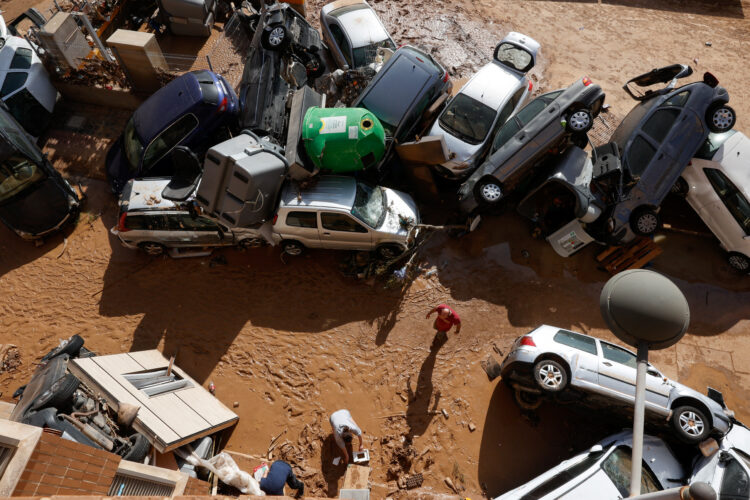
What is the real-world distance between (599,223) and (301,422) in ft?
22.5

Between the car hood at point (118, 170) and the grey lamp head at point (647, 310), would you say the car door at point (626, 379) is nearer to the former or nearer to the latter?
the grey lamp head at point (647, 310)

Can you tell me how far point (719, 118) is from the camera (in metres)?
9.32

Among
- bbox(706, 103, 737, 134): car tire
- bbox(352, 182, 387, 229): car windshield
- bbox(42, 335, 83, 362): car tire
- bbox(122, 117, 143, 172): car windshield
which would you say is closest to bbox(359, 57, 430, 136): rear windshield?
bbox(352, 182, 387, 229): car windshield

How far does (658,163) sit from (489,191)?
336cm

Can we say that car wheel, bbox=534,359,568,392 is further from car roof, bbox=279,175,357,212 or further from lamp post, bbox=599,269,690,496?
car roof, bbox=279,175,357,212

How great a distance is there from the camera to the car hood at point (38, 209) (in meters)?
10.0

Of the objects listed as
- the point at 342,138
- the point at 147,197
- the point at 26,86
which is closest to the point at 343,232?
the point at 342,138

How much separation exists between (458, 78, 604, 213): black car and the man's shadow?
A: 320 cm

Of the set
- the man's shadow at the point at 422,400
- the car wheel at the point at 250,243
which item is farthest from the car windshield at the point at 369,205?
the man's shadow at the point at 422,400

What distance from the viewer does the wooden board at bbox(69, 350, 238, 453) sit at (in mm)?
6680

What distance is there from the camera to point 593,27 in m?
13.5

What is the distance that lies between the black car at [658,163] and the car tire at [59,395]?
929cm

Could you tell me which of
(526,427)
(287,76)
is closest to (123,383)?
(526,427)

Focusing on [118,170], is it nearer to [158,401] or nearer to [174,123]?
[174,123]
